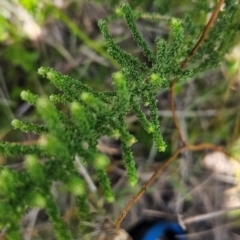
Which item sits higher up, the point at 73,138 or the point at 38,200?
the point at 73,138

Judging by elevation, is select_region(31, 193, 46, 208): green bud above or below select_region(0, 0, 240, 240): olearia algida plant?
below

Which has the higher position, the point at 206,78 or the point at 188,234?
the point at 206,78

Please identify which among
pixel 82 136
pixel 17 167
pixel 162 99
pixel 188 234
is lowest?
pixel 82 136

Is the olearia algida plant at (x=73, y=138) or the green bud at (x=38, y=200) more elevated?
the olearia algida plant at (x=73, y=138)

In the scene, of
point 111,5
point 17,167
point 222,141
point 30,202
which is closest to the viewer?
point 30,202

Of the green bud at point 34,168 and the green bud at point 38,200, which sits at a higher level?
the green bud at point 34,168

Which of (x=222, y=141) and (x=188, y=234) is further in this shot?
(x=222, y=141)

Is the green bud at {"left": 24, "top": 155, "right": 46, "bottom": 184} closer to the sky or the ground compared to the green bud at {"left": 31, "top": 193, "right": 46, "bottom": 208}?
closer to the sky

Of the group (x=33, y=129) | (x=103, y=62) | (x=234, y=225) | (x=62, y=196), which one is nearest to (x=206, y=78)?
(x=103, y=62)

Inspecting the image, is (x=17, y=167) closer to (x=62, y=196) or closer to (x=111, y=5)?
(x=62, y=196)

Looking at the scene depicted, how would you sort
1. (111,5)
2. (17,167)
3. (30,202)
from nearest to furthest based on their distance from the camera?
(30,202) → (111,5) → (17,167)
